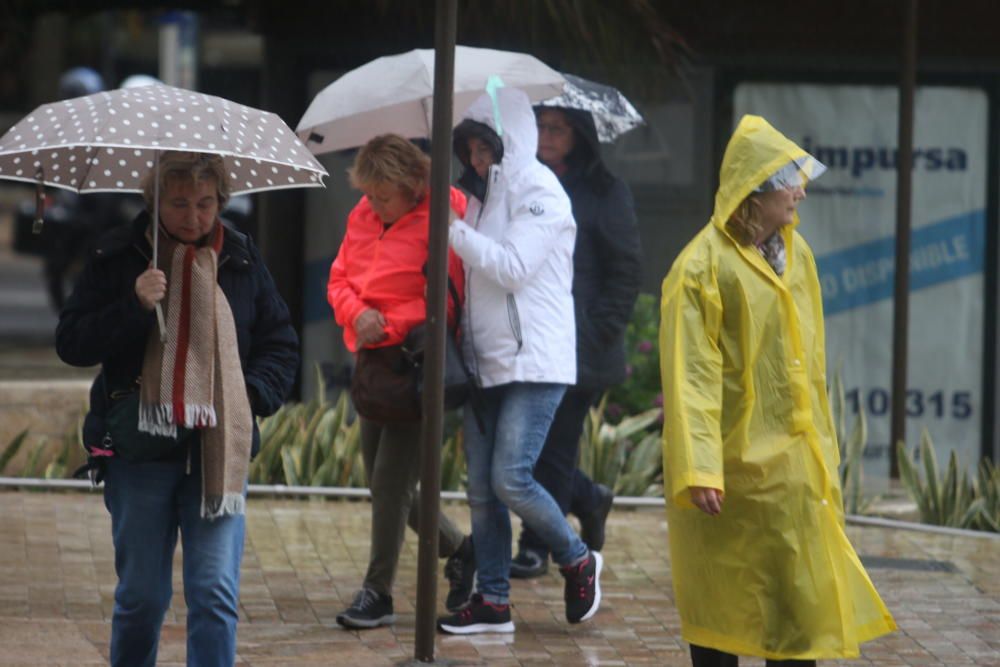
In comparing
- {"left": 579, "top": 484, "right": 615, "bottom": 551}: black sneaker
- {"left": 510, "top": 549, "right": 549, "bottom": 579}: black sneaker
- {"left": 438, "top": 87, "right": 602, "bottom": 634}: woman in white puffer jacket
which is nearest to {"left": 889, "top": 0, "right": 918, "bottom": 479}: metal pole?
{"left": 579, "top": 484, "right": 615, "bottom": 551}: black sneaker

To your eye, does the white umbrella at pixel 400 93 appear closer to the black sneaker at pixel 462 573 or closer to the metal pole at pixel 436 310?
the metal pole at pixel 436 310

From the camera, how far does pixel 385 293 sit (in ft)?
21.3

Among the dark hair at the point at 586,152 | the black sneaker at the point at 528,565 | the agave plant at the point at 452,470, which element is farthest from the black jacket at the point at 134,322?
the agave plant at the point at 452,470

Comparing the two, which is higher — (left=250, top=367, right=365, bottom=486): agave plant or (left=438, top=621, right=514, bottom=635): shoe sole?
(left=250, top=367, right=365, bottom=486): agave plant

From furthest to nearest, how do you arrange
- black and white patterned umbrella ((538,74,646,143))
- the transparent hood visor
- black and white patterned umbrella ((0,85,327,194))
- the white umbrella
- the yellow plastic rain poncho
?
1. black and white patterned umbrella ((538,74,646,143))
2. the white umbrella
3. the transparent hood visor
4. the yellow plastic rain poncho
5. black and white patterned umbrella ((0,85,327,194))

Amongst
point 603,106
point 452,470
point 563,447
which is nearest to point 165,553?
point 563,447

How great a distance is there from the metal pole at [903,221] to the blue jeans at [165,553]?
18.5ft

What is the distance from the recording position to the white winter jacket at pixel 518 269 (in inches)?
253

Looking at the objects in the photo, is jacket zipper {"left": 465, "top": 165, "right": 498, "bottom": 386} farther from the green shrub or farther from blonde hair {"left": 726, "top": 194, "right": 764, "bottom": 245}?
the green shrub

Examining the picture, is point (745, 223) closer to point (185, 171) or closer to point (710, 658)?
point (710, 658)

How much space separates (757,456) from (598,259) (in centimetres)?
226

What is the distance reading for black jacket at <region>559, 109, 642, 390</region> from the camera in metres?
7.26

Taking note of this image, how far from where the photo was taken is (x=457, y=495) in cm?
920

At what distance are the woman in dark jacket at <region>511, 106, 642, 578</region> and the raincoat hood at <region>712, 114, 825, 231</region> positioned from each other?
190 cm
